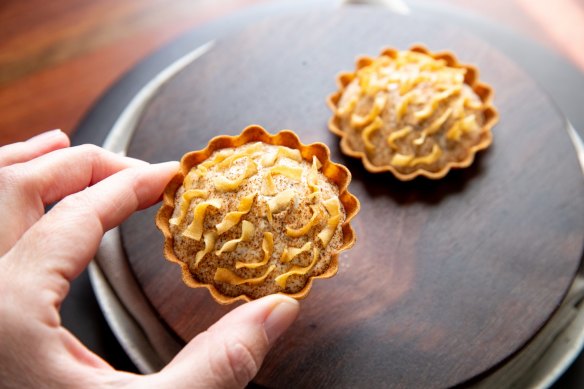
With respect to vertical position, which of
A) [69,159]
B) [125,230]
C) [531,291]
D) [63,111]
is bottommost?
[63,111]

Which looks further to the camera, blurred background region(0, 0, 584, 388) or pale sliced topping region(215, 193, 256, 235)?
blurred background region(0, 0, 584, 388)

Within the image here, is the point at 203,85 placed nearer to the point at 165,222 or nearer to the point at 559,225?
the point at 165,222

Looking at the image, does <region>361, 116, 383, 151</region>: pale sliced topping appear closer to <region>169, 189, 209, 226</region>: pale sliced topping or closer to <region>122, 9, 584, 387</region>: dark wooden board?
<region>122, 9, 584, 387</region>: dark wooden board

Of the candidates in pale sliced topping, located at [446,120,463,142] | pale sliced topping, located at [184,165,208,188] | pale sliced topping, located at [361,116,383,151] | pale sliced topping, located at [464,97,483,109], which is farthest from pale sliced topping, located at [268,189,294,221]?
pale sliced topping, located at [464,97,483,109]

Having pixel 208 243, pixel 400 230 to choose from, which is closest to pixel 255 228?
pixel 208 243

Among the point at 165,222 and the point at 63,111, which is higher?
the point at 165,222

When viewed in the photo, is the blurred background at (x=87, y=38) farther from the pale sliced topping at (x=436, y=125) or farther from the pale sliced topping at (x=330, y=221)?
the pale sliced topping at (x=330, y=221)

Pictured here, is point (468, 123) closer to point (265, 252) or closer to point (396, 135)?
point (396, 135)

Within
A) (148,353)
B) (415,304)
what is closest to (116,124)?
(148,353)
